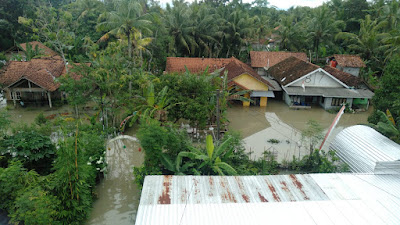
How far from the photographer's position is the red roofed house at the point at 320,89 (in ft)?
72.2

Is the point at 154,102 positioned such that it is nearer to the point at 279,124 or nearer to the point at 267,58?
the point at 279,124

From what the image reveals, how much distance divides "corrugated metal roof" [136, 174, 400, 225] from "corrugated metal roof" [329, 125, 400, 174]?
0.76 m

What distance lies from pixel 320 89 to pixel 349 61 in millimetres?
7506

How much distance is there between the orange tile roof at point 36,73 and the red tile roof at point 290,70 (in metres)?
16.7

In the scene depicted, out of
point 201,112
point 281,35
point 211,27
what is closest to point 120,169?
point 201,112

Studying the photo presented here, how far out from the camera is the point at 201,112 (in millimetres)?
14945

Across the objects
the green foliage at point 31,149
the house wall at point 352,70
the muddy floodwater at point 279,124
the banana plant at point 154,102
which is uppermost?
the house wall at point 352,70

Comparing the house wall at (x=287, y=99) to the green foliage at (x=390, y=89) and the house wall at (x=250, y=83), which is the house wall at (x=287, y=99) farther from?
the green foliage at (x=390, y=89)

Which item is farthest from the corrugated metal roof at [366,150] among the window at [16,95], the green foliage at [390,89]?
the window at [16,95]

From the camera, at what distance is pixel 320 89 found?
74.6 ft

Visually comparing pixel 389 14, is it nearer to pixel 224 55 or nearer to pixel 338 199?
pixel 224 55

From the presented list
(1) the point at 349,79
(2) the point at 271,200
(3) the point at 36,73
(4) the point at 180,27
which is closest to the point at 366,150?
(2) the point at 271,200

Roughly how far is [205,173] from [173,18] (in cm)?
2144

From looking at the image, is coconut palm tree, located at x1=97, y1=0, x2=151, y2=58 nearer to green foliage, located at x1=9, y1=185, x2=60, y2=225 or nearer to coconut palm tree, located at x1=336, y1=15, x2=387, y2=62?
green foliage, located at x1=9, y1=185, x2=60, y2=225
